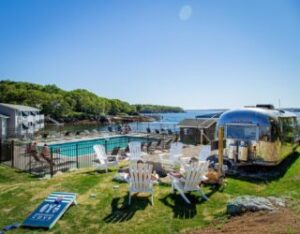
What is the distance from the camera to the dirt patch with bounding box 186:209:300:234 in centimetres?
434

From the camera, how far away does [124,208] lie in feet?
21.1

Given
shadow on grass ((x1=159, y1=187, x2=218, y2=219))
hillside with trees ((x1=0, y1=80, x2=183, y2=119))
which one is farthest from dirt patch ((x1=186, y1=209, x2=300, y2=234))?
hillside with trees ((x1=0, y1=80, x2=183, y2=119))

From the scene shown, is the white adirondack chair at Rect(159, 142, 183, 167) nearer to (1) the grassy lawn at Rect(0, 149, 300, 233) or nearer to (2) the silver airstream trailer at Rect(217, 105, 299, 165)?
(2) the silver airstream trailer at Rect(217, 105, 299, 165)

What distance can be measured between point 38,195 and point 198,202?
435 centimetres

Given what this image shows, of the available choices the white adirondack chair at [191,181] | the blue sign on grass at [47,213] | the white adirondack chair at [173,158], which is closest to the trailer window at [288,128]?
the white adirondack chair at [173,158]

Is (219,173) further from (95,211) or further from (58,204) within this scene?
(58,204)

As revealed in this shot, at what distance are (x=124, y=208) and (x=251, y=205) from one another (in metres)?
2.84

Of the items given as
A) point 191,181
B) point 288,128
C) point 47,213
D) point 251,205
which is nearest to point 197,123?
point 288,128

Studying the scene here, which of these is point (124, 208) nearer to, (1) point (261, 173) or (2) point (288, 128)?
(1) point (261, 173)

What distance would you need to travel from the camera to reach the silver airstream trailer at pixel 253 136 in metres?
10.1

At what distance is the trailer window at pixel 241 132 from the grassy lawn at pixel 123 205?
188 centimetres

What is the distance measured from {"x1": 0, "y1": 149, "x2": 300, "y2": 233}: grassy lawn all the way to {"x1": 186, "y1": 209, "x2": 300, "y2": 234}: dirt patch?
34 centimetres

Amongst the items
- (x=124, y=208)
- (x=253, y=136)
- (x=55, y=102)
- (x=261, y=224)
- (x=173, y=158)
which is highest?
(x=55, y=102)

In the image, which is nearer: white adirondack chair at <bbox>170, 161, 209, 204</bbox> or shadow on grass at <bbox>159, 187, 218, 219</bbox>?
shadow on grass at <bbox>159, 187, 218, 219</bbox>
